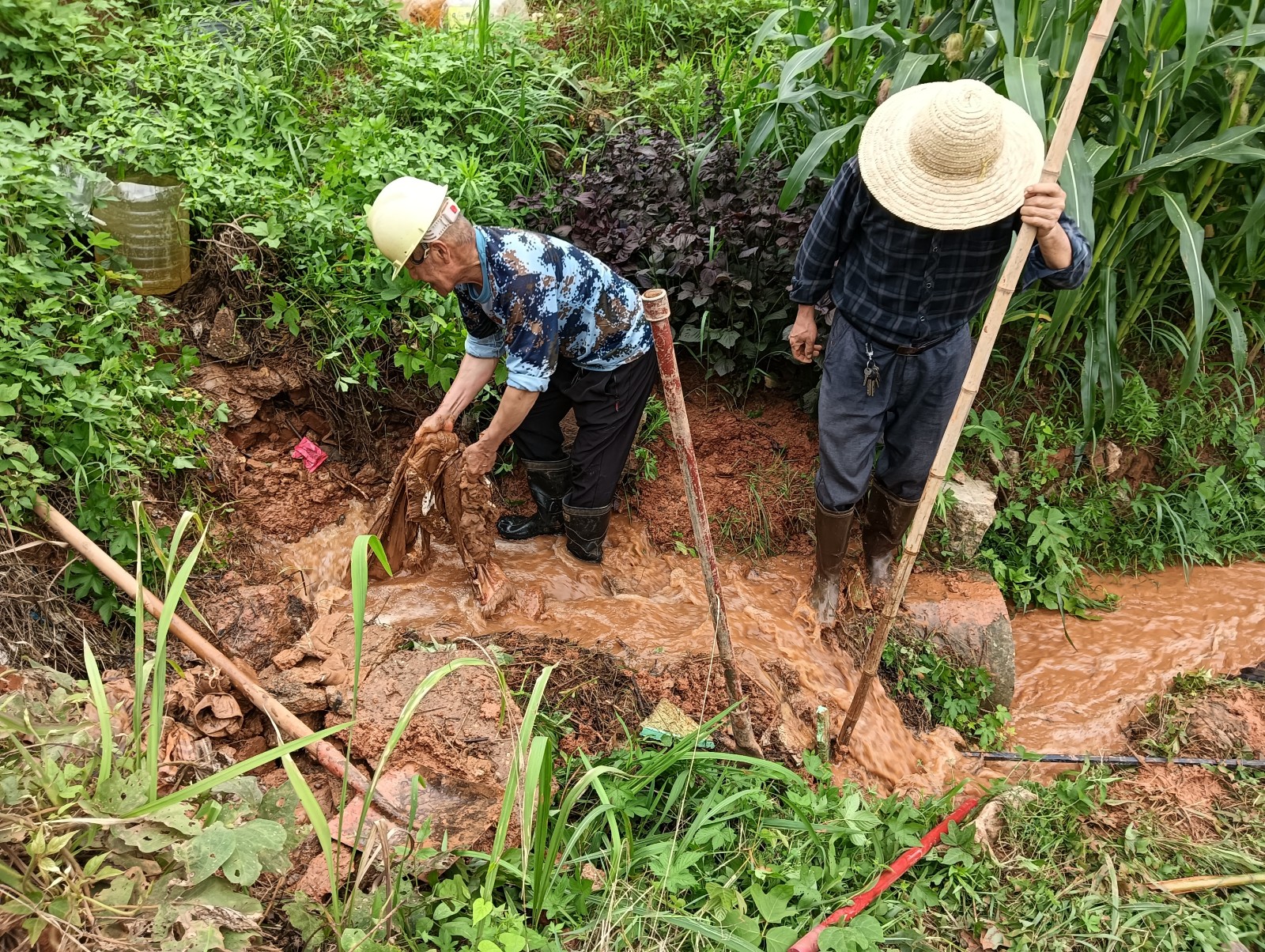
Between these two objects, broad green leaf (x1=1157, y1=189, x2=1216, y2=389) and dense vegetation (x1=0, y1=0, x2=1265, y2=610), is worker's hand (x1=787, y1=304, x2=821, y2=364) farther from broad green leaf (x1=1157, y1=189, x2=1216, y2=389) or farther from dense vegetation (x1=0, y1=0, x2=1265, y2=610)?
broad green leaf (x1=1157, y1=189, x2=1216, y2=389)

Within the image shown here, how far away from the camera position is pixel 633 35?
4.95 meters

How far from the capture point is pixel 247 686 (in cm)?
233

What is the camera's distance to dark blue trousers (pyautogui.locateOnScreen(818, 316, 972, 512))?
9.22 ft

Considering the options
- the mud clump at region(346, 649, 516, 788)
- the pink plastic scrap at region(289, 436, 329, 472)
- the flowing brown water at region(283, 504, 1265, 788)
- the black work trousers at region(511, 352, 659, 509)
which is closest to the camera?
the mud clump at region(346, 649, 516, 788)

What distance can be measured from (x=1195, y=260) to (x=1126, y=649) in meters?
1.64

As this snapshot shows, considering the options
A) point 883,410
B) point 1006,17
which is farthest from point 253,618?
point 1006,17

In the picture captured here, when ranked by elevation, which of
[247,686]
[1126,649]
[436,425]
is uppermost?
[436,425]

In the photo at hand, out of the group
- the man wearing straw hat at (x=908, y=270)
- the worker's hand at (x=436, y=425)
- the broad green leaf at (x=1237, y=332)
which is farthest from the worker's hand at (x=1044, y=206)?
the worker's hand at (x=436, y=425)

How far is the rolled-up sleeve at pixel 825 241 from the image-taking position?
2.63m

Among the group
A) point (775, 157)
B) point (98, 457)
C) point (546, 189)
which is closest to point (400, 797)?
point (98, 457)

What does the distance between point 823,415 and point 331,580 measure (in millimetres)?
2092

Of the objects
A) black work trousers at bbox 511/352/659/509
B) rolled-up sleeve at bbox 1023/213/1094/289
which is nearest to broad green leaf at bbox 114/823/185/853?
black work trousers at bbox 511/352/659/509

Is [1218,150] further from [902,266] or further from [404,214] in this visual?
[404,214]

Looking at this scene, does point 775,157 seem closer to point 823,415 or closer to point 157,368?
point 823,415
